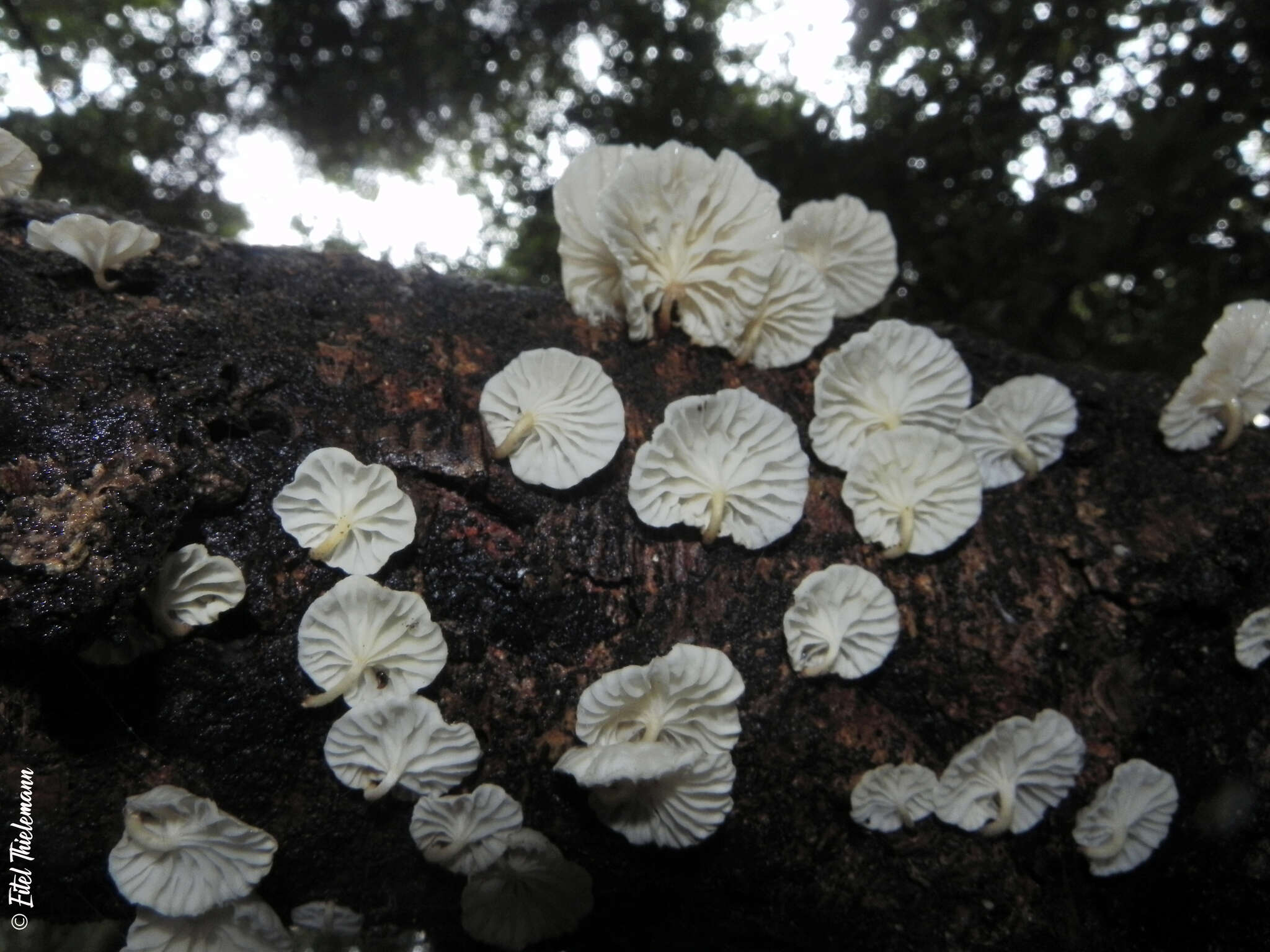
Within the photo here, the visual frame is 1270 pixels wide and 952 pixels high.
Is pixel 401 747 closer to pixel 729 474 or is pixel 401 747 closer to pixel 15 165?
pixel 729 474

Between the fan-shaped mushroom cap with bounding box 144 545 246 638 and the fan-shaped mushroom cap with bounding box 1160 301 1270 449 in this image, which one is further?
the fan-shaped mushroom cap with bounding box 1160 301 1270 449

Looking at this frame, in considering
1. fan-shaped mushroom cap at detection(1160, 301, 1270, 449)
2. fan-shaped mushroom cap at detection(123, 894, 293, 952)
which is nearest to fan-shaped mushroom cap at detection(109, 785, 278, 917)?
fan-shaped mushroom cap at detection(123, 894, 293, 952)

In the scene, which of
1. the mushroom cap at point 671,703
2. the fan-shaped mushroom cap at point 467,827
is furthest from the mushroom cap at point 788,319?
the fan-shaped mushroom cap at point 467,827

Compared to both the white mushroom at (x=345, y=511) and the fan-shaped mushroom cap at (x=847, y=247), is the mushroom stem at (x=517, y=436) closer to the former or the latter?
the white mushroom at (x=345, y=511)

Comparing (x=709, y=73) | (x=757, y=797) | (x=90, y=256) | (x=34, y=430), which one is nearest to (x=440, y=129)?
(x=709, y=73)

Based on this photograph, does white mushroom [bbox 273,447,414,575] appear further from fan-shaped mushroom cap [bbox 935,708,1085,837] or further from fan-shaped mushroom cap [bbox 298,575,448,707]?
fan-shaped mushroom cap [bbox 935,708,1085,837]
